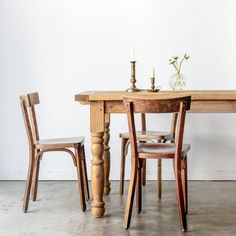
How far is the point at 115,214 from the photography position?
10.7 ft

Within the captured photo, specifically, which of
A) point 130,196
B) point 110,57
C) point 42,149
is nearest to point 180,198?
point 130,196

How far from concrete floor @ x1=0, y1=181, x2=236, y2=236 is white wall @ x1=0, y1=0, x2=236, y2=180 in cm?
39

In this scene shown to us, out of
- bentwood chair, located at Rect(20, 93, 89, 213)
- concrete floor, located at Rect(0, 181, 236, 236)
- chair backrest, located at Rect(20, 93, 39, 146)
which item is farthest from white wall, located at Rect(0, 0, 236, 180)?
bentwood chair, located at Rect(20, 93, 89, 213)

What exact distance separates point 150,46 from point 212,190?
143 cm

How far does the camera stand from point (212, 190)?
3.96 m

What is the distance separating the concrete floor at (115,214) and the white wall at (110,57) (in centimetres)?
39

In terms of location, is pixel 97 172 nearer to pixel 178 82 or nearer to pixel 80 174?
pixel 80 174

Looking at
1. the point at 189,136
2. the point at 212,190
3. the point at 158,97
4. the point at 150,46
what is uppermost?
the point at 150,46

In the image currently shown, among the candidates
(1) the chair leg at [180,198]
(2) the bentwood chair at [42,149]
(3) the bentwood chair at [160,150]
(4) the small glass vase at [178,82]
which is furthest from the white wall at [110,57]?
(1) the chair leg at [180,198]

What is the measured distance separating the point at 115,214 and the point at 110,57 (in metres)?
1.65

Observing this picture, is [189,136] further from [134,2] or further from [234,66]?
[134,2]

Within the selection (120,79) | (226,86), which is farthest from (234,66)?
(120,79)

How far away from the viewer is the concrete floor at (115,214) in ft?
9.59

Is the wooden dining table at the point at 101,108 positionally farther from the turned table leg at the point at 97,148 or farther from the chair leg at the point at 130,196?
the chair leg at the point at 130,196
